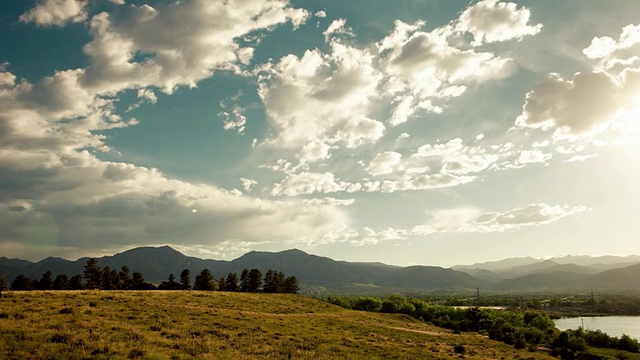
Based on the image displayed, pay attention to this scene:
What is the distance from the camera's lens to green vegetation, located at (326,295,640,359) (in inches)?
3204

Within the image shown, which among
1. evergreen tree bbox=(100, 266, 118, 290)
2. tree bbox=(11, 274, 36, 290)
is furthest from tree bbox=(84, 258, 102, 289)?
tree bbox=(11, 274, 36, 290)

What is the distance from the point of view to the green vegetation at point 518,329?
267 feet

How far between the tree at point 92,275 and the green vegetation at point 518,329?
299 ft

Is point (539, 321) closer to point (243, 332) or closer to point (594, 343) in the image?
point (594, 343)

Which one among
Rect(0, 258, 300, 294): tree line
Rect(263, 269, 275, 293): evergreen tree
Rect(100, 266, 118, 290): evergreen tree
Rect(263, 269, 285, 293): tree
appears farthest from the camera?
Rect(263, 269, 285, 293): tree

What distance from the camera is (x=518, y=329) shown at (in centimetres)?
10388

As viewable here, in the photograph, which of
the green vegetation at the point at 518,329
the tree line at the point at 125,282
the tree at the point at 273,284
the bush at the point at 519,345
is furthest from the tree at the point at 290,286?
the bush at the point at 519,345

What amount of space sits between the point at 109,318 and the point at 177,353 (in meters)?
13.6

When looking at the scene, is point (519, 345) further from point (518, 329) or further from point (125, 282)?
point (125, 282)

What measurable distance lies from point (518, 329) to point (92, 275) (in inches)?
4935

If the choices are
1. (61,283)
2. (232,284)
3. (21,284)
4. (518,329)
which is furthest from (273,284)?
(518,329)

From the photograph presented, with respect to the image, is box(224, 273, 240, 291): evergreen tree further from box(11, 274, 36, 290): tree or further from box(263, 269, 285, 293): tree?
box(11, 274, 36, 290): tree

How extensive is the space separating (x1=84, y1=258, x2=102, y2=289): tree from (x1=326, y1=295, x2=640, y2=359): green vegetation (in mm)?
91127

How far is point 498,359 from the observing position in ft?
159
